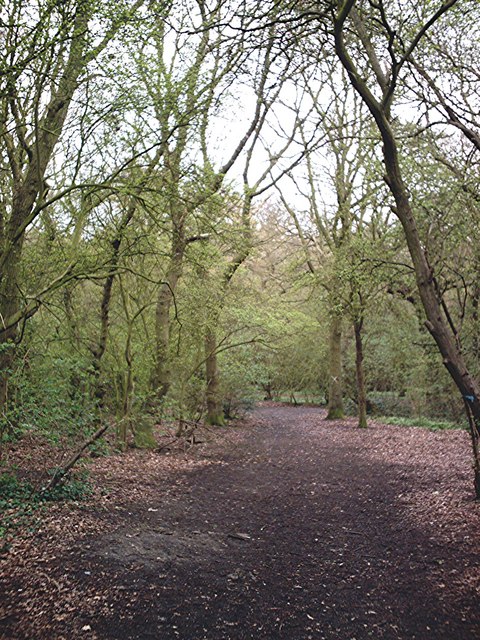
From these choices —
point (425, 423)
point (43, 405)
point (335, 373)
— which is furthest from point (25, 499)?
point (335, 373)

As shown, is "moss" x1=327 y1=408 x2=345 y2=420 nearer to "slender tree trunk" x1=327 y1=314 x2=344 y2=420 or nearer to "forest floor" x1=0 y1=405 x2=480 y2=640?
"slender tree trunk" x1=327 y1=314 x2=344 y2=420

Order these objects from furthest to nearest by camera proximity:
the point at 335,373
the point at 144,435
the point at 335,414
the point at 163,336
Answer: the point at 335,414, the point at 335,373, the point at 144,435, the point at 163,336

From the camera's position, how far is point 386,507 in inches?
276

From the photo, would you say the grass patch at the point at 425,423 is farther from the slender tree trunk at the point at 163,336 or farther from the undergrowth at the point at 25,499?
the undergrowth at the point at 25,499

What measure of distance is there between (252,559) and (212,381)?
1017 cm

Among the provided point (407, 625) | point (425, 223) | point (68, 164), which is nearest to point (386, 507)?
point (407, 625)

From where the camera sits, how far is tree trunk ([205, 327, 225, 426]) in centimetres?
1328

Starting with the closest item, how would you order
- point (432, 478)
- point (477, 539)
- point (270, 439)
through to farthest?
point (477, 539), point (432, 478), point (270, 439)

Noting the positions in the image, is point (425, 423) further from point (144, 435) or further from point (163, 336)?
point (163, 336)

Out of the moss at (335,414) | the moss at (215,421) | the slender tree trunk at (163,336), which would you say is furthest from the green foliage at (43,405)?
the moss at (335,414)

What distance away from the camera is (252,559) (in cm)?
516

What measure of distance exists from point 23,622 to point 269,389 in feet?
86.9

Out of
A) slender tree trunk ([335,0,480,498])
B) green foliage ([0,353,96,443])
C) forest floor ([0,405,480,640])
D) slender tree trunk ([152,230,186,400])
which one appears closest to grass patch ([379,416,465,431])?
forest floor ([0,405,480,640])

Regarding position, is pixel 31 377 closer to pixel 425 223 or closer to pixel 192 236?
pixel 192 236
